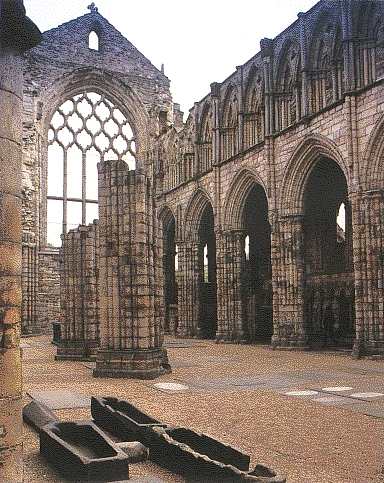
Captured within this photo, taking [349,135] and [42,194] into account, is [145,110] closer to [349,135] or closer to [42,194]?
[42,194]

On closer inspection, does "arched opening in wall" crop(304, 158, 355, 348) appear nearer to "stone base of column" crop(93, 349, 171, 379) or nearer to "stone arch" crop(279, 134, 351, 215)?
"stone arch" crop(279, 134, 351, 215)

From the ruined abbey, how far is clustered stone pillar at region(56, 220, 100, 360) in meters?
0.04

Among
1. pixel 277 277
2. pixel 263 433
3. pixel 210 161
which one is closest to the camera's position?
pixel 263 433

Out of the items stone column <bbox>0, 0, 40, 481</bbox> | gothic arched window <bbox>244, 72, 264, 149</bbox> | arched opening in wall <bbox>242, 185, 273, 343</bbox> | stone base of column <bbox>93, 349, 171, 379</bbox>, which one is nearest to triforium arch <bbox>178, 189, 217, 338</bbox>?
arched opening in wall <bbox>242, 185, 273, 343</bbox>

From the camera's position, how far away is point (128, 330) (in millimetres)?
11516

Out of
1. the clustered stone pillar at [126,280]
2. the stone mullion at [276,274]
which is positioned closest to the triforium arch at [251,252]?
the stone mullion at [276,274]

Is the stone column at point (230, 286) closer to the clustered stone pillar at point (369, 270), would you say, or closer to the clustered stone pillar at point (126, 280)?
the clustered stone pillar at point (369, 270)

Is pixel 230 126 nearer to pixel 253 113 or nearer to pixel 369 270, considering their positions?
pixel 253 113

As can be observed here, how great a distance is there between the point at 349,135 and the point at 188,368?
7.02 metres

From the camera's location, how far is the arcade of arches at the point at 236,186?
14766 millimetres

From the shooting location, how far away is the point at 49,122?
A: 28938 mm

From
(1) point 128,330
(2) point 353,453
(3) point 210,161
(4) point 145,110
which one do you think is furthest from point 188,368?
(4) point 145,110

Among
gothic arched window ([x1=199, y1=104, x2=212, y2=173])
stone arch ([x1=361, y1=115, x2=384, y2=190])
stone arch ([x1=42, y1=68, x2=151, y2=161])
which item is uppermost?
stone arch ([x1=42, y1=68, x2=151, y2=161])

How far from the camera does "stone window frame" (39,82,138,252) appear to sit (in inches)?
1107
